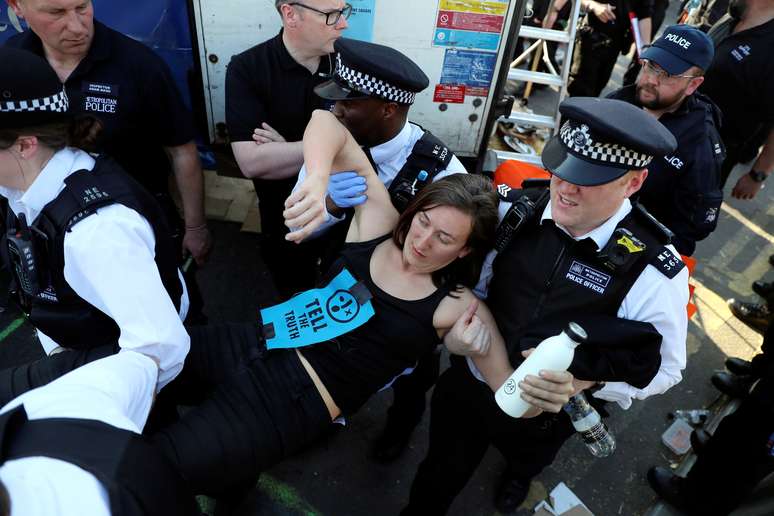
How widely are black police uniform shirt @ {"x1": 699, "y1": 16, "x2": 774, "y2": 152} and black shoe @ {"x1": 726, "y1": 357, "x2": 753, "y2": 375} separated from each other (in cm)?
156

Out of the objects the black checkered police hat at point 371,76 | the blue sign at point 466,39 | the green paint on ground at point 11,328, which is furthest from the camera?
the green paint on ground at point 11,328

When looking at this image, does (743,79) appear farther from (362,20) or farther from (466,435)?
(466,435)

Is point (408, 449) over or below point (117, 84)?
below

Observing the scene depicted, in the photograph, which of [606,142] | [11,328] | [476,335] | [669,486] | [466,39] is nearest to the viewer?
[606,142]

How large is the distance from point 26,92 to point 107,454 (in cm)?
120

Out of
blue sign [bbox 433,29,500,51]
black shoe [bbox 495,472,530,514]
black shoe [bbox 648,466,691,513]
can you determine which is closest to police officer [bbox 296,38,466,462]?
black shoe [bbox 495,472,530,514]

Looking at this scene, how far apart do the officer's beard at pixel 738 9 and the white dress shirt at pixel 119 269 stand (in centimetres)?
407

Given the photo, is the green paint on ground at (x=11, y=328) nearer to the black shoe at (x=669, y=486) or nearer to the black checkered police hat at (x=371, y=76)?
the black checkered police hat at (x=371, y=76)

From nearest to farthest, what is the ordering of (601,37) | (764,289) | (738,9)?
(738,9)
(764,289)
(601,37)

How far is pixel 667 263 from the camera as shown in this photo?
189cm

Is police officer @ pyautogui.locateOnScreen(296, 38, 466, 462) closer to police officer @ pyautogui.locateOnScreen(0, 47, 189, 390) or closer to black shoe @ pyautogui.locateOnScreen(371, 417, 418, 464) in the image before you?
black shoe @ pyautogui.locateOnScreen(371, 417, 418, 464)

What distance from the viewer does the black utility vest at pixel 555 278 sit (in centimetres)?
191

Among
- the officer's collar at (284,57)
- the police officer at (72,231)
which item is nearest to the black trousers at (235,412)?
the police officer at (72,231)

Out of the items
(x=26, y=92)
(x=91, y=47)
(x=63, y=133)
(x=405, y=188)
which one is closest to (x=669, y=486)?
(x=405, y=188)
